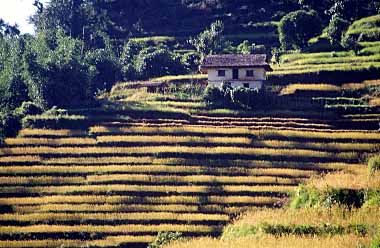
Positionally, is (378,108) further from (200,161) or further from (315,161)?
(200,161)

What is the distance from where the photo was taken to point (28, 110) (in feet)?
170

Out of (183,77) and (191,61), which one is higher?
(191,61)

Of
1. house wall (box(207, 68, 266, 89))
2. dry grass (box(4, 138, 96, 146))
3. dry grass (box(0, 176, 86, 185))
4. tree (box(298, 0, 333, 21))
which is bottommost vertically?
dry grass (box(0, 176, 86, 185))

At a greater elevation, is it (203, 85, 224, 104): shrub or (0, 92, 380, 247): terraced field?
(203, 85, 224, 104): shrub

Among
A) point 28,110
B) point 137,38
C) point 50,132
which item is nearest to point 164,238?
point 50,132

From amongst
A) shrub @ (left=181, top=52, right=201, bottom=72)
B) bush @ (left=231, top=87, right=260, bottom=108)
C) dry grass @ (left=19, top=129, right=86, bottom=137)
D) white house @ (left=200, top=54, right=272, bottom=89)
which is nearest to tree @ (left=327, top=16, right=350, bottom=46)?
white house @ (left=200, top=54, right=272, bottom=89)

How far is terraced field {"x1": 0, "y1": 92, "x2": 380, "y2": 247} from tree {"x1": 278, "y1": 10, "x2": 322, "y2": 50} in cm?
1946

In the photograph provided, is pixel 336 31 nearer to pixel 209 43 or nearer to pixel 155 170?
pixel 209 43

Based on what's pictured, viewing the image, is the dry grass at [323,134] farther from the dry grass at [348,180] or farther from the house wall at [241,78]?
the house wall at [241,78]

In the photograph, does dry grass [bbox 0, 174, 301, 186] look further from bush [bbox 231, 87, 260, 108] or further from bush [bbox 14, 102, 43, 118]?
bush [bbox 231, 87, 260, 108]

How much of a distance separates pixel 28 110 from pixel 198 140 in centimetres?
1462

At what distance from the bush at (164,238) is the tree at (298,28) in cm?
3661

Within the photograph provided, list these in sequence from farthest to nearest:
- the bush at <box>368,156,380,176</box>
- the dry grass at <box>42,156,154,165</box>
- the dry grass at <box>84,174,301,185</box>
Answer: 1. the dry grass at <box>42,156,154,165</box>
2. the dry grass at <box>84,174,301,185</box>
3. the bush at <box>368,156,380,176</box>

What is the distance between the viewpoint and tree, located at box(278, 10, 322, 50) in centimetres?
6669
